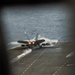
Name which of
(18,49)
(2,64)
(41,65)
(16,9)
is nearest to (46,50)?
(41,65)

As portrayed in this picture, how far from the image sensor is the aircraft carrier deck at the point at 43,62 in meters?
2.61

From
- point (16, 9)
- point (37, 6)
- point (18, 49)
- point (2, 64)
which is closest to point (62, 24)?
point (37, 6)

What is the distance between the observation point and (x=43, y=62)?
2996 millimetres

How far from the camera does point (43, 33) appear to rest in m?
2.56

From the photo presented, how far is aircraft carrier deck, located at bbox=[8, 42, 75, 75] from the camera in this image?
2605 mm

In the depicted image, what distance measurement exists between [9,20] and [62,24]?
0.67 meters

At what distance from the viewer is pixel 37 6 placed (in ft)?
6.49

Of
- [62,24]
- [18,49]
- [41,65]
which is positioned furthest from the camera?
[18,49]

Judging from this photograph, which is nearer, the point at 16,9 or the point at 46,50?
the point at 16,9

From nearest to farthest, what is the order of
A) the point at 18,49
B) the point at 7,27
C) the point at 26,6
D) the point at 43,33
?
the point at 26,6, the point at 7,27, the point at 43,33, the point at 18,49

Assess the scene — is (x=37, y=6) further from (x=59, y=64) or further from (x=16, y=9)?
(x=59, y=64)

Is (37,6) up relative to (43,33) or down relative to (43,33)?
up

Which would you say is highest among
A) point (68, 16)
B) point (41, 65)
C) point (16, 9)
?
point (16, 9)

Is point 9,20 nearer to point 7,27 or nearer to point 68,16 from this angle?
point 7,27
